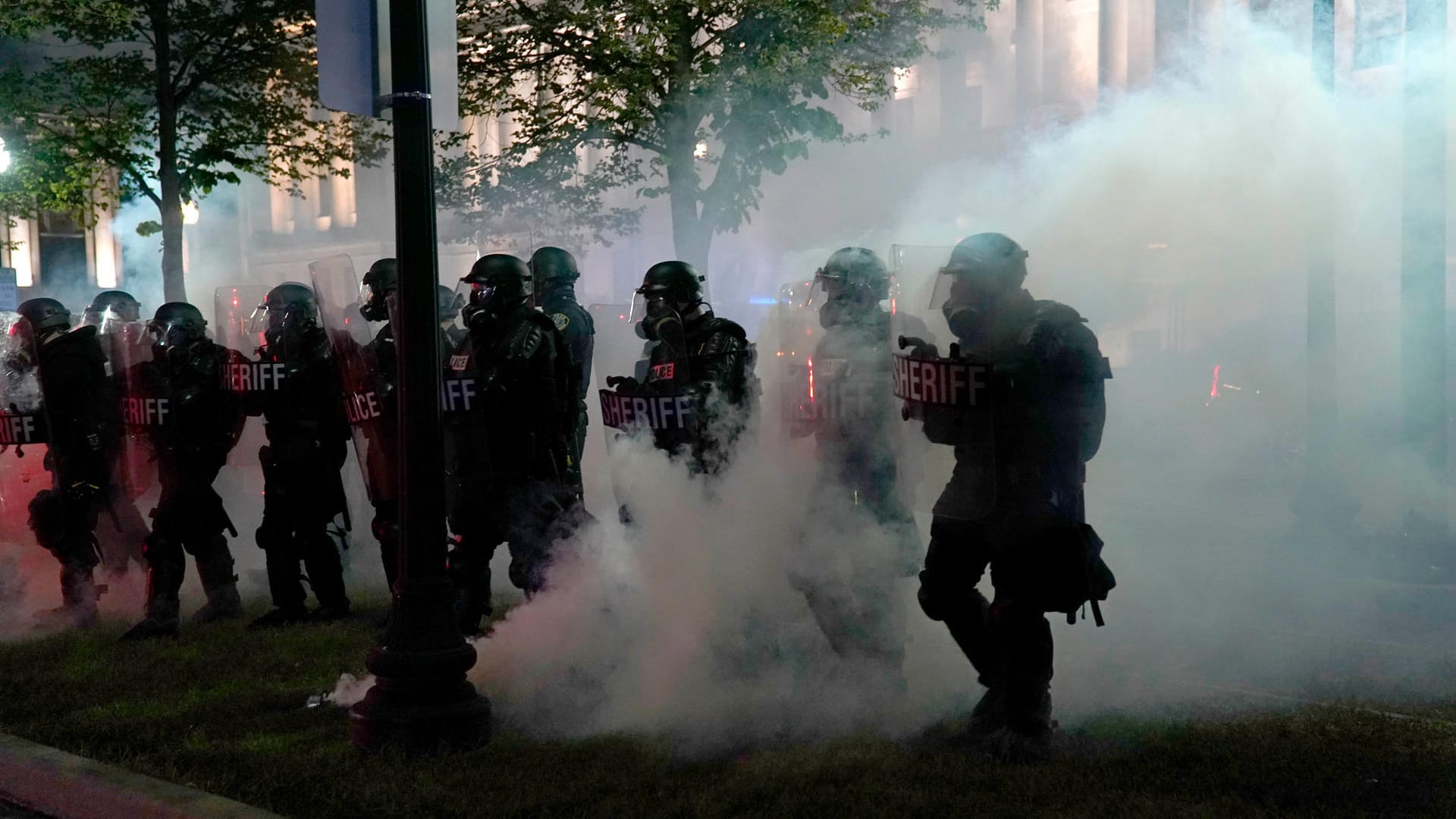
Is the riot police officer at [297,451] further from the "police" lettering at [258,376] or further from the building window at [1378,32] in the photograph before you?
the building window at [1378,32]

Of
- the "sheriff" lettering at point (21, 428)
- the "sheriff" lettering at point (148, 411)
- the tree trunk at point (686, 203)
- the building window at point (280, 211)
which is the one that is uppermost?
the building window at point (280, 211)

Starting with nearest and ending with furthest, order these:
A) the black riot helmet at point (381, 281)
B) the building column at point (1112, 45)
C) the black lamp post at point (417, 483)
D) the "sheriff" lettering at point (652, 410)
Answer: the black lamp post at point (417, 483)
the "sheriff" lettering at point (652, 410)
the black riot helmet at point (381, 281)
the building column at point (1112, 45)

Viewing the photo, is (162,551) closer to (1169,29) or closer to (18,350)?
(18,350)

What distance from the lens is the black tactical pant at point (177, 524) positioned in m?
6.88

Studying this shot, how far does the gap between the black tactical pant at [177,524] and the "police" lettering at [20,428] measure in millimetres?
791

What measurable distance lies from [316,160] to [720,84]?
558 cm

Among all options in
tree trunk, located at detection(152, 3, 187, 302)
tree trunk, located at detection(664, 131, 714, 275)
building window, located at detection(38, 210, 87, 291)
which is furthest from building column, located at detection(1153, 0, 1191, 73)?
building window, located at detection(38, 210, 87, 291)

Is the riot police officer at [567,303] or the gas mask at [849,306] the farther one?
the riot police officer at [567,303]

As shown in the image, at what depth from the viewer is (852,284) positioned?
5699 millimetres

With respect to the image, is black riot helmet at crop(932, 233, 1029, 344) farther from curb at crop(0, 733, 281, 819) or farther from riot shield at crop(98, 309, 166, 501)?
riot shield at crop(98, 309, 166, 501)

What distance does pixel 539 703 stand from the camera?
5.11 meters

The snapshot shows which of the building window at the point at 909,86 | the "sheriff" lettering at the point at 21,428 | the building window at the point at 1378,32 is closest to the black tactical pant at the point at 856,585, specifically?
the "sheriff" lettering at the point at 21,428

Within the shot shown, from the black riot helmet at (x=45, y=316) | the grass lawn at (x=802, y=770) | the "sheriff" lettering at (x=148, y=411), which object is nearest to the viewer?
the grass lawn at (x=802, y=770)

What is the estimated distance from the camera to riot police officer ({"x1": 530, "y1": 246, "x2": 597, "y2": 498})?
6730 mm
